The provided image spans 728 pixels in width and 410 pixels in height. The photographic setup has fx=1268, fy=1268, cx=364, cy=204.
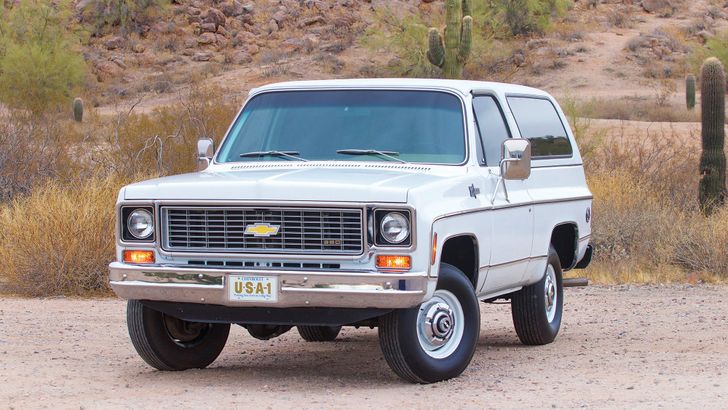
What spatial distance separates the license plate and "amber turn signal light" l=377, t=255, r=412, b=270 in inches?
24.1

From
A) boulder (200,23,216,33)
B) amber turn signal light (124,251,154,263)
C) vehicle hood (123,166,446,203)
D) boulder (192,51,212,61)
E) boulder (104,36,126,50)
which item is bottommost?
amber turn signal light (124,251,154,263)

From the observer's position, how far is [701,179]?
60.0 ft

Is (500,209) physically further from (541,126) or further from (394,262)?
(541,126)

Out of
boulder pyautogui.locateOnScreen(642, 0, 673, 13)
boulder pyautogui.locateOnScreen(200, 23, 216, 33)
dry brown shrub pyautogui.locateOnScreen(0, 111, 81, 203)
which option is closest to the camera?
dry brown shrub pyautogui.locateOnScreen(0, 111, 81, 203)

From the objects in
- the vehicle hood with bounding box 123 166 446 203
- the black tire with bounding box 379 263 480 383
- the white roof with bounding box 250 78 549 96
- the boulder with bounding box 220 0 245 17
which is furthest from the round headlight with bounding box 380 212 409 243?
the boulder with bounding box 220 0 245 17

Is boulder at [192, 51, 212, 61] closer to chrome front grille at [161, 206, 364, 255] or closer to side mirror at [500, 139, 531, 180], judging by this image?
side mirror at [500, 139, 531, 180]

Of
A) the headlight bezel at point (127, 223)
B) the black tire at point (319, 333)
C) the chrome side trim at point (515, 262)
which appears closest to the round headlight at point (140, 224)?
the headlight bezel at point (127, 223)

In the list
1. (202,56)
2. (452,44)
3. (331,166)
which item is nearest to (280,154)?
(331,166)

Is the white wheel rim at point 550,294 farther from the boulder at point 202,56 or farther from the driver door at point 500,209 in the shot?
the boulder at point 202,56

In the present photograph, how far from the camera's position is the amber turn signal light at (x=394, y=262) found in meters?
7.09

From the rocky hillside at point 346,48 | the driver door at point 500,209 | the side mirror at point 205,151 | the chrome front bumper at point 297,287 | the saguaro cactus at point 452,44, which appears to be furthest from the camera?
the rocky hillside at point 346,48

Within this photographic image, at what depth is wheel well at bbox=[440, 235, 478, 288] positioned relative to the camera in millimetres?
8062

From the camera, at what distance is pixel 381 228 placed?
23.5 ft

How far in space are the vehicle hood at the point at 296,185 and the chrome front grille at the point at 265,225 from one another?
0.08m
